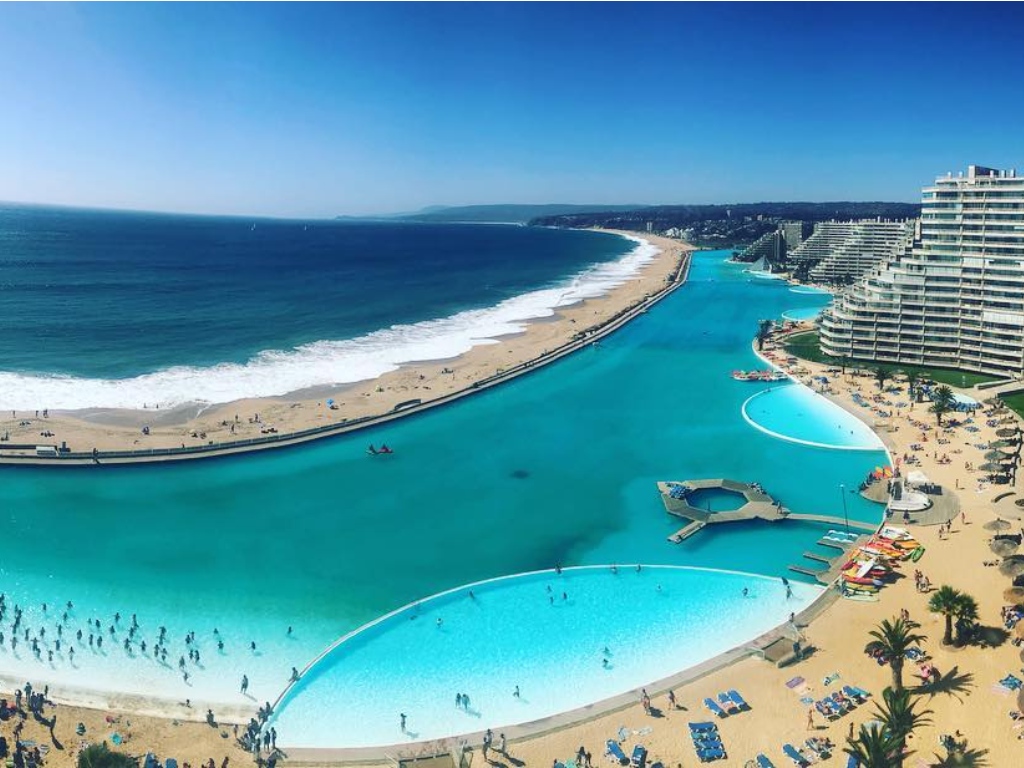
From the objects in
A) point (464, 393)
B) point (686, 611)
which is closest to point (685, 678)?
point (686, 611)

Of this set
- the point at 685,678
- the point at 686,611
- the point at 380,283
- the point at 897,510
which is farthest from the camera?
the point at 380,283

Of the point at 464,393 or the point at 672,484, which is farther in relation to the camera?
the point at 464,393

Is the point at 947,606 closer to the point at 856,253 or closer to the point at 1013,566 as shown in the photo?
the point at 1013,566

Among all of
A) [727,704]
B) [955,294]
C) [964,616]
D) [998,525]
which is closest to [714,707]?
[727,704]

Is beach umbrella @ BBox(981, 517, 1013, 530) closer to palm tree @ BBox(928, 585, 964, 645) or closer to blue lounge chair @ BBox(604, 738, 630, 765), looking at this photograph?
palm tree @ BBox(928, 585, 964, 645)

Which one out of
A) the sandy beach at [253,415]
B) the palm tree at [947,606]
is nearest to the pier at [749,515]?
the palm tree at [947,606]

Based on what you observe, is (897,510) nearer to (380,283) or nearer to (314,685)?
(314,685)
